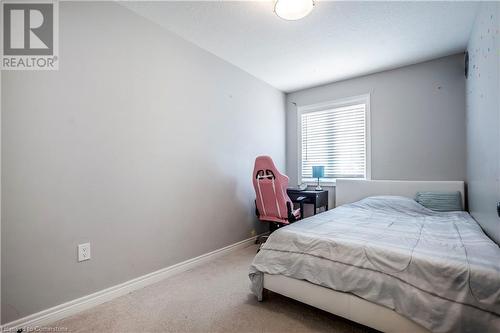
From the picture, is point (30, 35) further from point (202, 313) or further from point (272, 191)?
point (272, 191)

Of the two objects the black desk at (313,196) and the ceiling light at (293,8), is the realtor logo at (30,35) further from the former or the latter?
the black desk at (313,196)

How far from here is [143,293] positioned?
6.44 ft

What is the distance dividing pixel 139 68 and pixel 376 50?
2.64m

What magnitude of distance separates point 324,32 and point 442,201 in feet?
7.55

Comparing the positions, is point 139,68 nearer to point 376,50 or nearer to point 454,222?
point 376,50

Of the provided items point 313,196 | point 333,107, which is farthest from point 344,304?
point 333,107

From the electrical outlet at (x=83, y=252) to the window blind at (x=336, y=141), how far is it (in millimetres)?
3244

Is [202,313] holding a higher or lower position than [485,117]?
lower

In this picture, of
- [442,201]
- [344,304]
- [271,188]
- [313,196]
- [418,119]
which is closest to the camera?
[344,304]

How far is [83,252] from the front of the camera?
5.70 ft

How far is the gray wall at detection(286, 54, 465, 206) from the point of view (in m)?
2.85

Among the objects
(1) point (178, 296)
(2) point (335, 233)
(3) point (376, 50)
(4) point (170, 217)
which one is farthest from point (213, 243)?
(3) point (376, 50)

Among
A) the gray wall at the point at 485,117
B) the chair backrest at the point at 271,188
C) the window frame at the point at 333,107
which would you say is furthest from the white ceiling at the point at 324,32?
the chair backrest at the point at 271,188

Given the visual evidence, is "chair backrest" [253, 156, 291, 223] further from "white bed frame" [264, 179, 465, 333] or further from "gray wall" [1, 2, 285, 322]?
"white bed frame" [264, 179, 465, 333]
